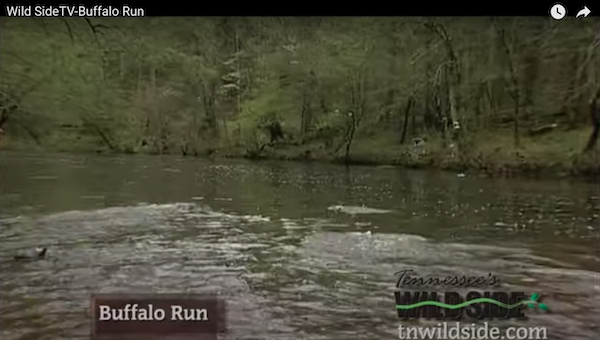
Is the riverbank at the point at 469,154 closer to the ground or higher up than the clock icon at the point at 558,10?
closer to the ground

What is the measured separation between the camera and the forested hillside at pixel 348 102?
396 inches

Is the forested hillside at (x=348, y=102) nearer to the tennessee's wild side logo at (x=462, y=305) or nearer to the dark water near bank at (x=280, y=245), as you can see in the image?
the dark water near bank at (x=280, y=245)

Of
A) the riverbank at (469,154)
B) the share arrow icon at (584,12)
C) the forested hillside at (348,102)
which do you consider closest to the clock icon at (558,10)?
the share arrow icon at (584,12)

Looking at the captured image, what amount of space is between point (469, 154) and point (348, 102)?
16.5 feet

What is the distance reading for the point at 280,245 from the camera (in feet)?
20.6

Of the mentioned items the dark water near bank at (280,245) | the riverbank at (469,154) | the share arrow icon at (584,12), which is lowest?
the dark water near bank at (280,245)

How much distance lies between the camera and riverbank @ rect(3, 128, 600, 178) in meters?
13.8

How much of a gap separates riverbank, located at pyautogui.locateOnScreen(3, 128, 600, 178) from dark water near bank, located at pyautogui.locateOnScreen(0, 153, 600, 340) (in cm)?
135

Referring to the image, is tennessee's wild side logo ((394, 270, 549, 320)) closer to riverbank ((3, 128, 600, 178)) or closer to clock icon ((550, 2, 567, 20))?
clock icon ((550, 2, 567, 20))

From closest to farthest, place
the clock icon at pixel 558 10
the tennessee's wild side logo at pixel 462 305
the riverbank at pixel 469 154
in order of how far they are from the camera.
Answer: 1. the tennessee's wild side logo at pixel 462 305
2. the clock icon at pixel 558 10
3. the riverbank at pixel 469 154

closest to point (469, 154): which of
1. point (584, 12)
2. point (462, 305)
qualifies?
point (584, 12)

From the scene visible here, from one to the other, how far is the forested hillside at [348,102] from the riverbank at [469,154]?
4 centimetres

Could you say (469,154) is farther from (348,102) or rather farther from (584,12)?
(584,12)

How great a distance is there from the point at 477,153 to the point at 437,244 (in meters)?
10.4
